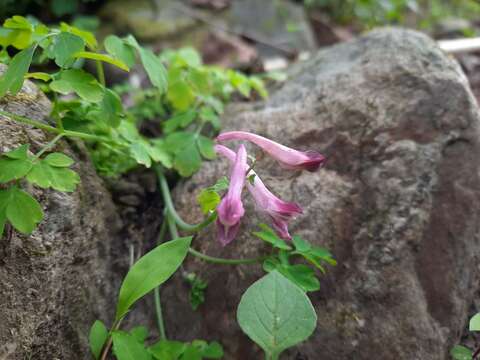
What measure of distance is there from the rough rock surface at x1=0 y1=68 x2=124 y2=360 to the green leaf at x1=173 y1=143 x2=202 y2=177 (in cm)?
33

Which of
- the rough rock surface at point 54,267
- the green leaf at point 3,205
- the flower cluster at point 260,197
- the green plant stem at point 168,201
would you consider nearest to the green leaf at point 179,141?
the green plant stem at point 168,201

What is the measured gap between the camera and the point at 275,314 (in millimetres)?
1276

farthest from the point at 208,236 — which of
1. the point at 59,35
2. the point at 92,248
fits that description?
the point at 59,35

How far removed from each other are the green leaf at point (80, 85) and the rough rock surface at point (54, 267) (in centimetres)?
22

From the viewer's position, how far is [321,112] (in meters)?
2.08

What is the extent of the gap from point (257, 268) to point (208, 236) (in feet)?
0.84

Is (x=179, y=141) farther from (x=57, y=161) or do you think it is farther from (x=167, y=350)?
(x=167, y=350)

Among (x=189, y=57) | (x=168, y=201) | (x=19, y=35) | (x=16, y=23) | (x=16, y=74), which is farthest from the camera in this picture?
(x=189, y=57)

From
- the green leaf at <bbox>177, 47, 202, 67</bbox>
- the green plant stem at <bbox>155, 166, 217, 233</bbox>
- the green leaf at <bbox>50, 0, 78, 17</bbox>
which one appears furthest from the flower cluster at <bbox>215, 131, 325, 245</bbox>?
the green leaf at <bbox>50, 0, 78, 17</bbox>

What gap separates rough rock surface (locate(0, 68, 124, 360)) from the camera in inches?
53.1

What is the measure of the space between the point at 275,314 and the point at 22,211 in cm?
78

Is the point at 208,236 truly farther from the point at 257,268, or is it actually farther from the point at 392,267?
the point at 392,267

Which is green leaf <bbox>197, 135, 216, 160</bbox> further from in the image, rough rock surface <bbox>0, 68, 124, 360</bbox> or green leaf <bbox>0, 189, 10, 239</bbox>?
green leaf <bbox>0, 189, 10, 239</bbox>

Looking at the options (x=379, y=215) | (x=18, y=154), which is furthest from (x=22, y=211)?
(x=379, y=215)
